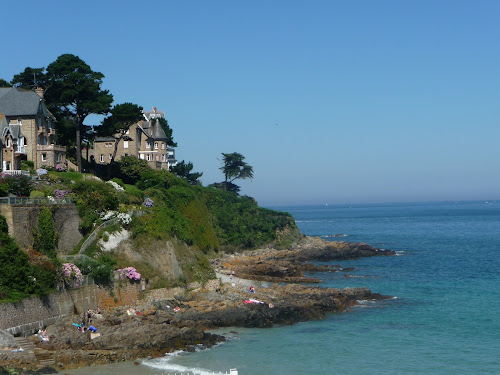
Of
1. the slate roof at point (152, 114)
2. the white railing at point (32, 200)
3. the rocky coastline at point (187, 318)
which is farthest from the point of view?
the slate roof at point (152, 114)

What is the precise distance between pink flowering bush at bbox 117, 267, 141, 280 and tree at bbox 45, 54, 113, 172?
22.2m

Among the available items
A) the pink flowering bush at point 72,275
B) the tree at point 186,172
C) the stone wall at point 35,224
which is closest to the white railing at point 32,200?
the stone wall at point 35,224

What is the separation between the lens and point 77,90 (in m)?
60.2

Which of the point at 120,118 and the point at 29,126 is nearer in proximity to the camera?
the point at 29,126

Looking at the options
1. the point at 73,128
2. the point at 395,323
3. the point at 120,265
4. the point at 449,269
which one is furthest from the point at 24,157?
the point at 449,269

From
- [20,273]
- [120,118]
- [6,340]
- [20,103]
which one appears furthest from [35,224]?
[120,118]

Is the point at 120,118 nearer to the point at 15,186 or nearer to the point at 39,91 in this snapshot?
the point at 39,91

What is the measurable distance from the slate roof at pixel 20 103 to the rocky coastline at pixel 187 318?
2294 cm

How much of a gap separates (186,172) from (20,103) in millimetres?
34691

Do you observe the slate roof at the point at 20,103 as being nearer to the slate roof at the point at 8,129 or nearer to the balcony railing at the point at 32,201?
the slate roof at the point at 8,129

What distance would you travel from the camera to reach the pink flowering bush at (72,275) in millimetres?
38000

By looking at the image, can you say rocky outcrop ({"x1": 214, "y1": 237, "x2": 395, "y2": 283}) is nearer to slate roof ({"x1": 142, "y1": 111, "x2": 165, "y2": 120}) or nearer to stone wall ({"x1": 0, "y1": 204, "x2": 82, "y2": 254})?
stone wall ({"x1": 0, "y1": 204, "x2": 82, "y2": 254})

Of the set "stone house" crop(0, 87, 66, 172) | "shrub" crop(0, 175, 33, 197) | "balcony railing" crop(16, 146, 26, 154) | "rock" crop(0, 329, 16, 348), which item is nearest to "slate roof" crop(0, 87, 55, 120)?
"stone house" crop(0, 87, 66, 172)

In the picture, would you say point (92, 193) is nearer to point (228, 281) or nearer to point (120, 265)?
point (120, 265)
